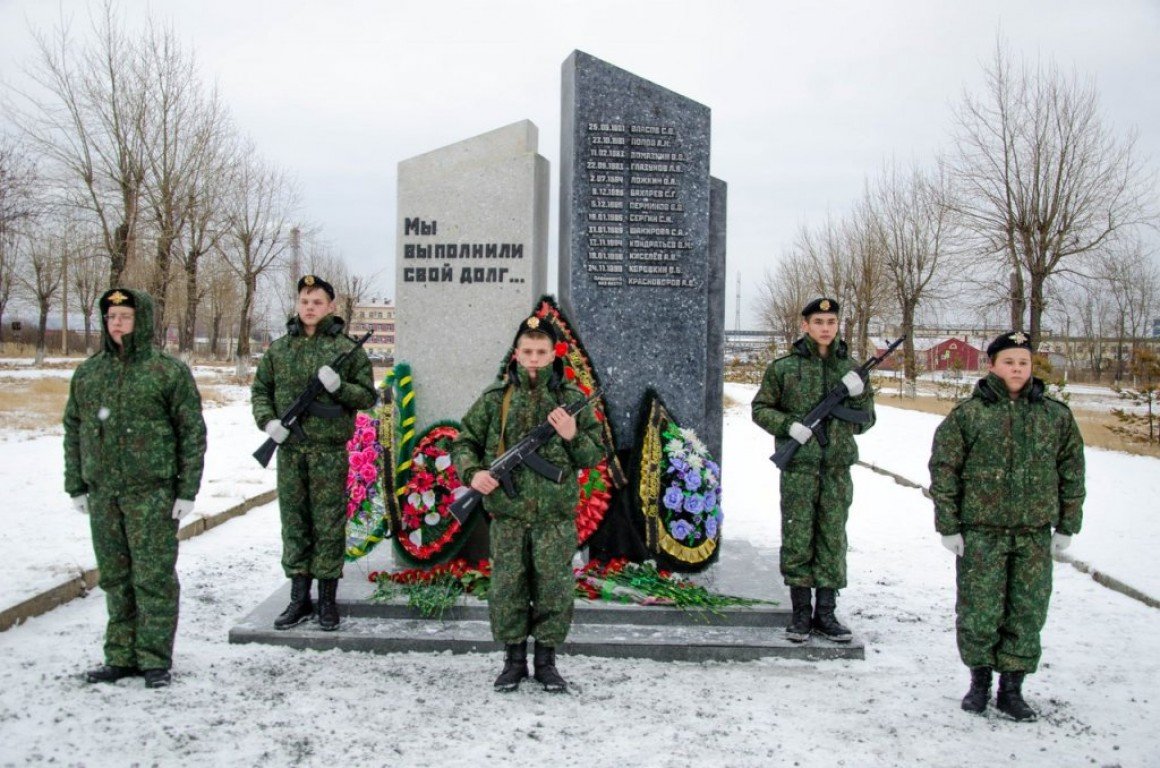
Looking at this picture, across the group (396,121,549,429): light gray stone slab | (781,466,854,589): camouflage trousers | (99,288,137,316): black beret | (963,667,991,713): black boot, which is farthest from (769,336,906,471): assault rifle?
(99,288,137,316): black beret

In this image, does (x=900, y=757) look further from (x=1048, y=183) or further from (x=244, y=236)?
(x=244, y=236)

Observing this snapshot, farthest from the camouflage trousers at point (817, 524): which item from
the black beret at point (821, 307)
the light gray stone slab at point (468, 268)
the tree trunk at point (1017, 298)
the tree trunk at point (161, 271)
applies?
the tree trunk at point (161, 271)

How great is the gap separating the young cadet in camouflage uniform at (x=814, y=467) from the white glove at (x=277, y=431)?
2.64 metres

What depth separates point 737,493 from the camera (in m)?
10.8

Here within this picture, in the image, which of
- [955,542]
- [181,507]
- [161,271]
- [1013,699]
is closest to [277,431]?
[181,507]

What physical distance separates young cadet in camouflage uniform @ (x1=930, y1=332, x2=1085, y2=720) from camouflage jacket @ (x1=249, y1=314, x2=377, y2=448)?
307cm

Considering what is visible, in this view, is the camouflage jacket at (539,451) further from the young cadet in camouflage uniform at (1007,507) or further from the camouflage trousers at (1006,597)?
the camouflage trousers at (1006,597)

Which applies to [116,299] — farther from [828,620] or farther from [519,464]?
[828,620]

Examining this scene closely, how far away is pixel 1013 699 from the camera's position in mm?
3902

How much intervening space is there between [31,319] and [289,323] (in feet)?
318

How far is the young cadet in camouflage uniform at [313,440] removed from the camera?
4.78 m

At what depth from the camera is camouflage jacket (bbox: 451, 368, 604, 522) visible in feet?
13.3

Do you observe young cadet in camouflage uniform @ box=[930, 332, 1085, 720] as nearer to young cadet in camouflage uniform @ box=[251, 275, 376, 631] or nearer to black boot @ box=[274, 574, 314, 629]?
young cadet in camouflage uniform @ box=[251, 275, 376, 631]

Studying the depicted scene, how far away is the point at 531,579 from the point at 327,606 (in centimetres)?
146
